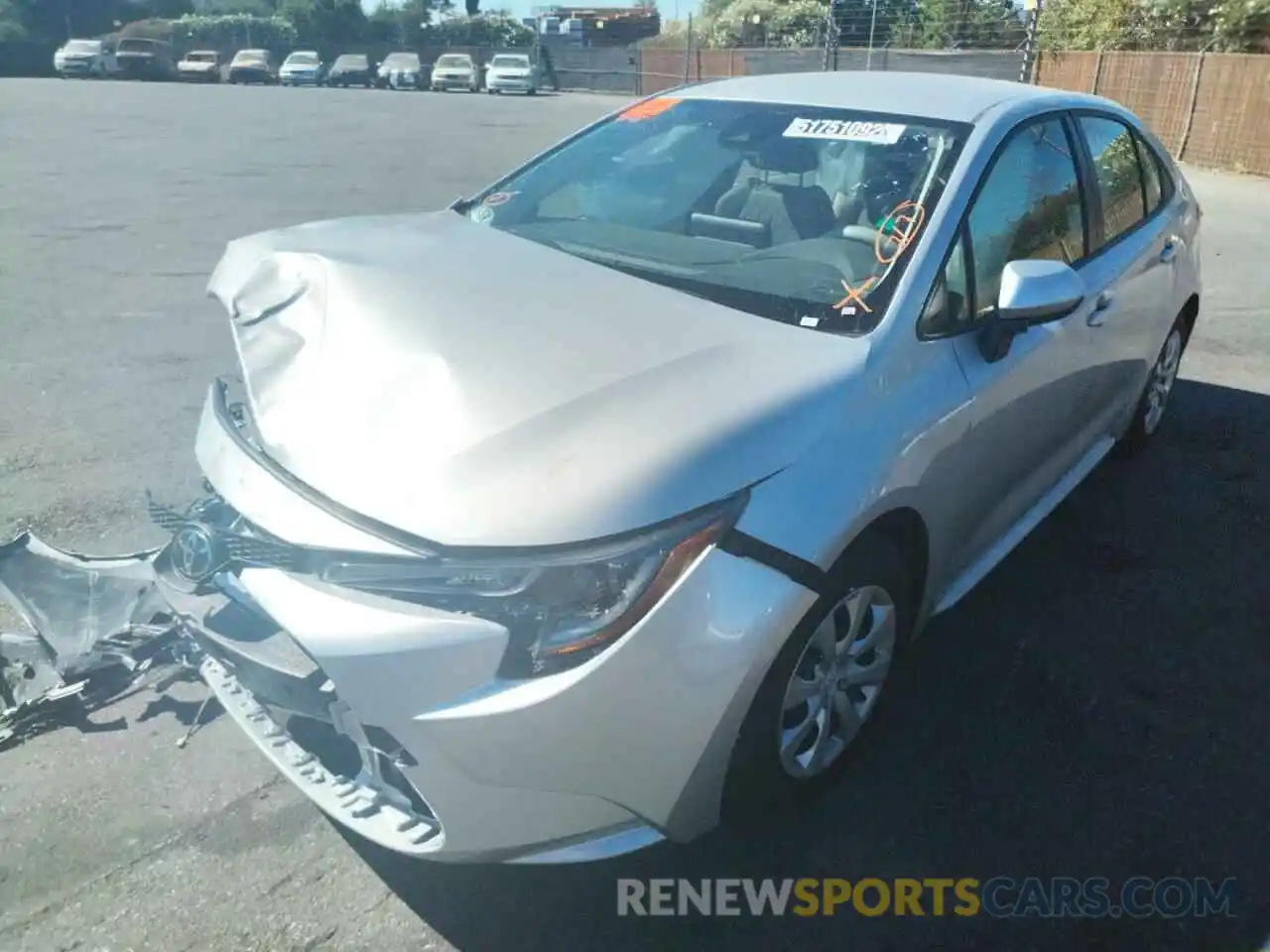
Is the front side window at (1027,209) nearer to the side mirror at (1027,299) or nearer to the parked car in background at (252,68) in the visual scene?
the side mirror at (1027,299)

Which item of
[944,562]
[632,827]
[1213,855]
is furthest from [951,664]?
[632,827]

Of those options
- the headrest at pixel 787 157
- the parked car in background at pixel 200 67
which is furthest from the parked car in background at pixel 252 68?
the headrest at pixel 787 157

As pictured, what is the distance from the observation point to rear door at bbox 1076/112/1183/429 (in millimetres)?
3842

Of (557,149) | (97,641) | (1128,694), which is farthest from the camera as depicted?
(557,149)

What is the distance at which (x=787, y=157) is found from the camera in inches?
135

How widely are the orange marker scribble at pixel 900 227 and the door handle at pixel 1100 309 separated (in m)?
1.01

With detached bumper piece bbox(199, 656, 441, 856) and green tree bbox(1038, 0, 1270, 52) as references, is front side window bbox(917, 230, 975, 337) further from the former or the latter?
green tree bbox(1038, 0, 1270, 52)

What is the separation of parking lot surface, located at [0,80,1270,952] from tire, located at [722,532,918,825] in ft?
0.54

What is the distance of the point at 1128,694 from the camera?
3.33 meters

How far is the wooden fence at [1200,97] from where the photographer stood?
17531 mm

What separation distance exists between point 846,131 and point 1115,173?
5.00ft

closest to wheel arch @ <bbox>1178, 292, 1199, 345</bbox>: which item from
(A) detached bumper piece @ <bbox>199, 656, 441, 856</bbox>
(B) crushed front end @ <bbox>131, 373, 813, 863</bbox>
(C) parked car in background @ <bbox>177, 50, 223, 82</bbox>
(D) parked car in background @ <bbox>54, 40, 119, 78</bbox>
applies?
(B) crushed front end @ <bbox>131, 373, 813, 863</bbox>

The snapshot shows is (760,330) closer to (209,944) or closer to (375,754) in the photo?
(375,754)

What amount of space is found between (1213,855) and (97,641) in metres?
2.93
